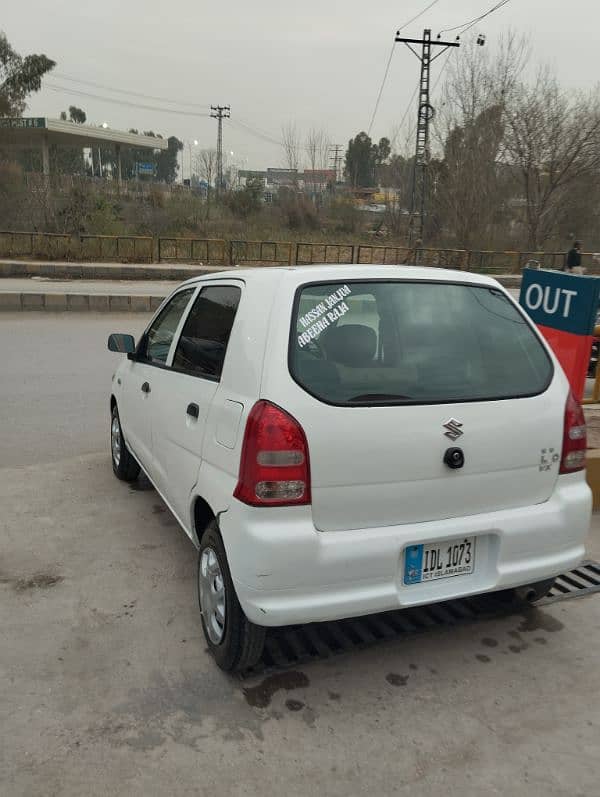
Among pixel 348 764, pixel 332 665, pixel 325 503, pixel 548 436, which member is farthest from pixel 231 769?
pixel 548 436

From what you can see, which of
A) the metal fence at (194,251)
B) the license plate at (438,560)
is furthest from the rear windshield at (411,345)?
the metal fence at (194,251)

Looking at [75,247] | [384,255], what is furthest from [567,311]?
[384,255]

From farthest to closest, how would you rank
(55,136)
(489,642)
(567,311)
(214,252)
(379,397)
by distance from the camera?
(55,136), (214,252), (567,311), (489,642), (379,397)

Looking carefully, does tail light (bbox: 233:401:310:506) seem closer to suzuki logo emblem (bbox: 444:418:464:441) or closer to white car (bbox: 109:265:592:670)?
white car (bbox: 109:265:592:670)

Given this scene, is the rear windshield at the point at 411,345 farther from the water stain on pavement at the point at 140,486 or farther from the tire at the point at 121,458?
the water stain on pavement at the point at 140,486

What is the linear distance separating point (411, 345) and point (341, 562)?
3.10ft

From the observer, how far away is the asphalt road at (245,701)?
89.7 inches

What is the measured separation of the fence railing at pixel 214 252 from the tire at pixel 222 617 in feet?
64.0

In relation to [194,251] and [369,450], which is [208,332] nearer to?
[369,450]

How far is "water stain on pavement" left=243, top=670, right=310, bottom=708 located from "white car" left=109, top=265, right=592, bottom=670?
4.4 inches

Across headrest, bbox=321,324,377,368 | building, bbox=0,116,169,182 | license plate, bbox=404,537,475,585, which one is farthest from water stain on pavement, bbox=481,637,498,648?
building, bbox=0,116,169,182

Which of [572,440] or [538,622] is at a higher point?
[572,440]

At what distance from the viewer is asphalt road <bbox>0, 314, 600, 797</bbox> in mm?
2277

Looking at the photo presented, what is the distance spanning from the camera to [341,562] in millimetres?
2473
